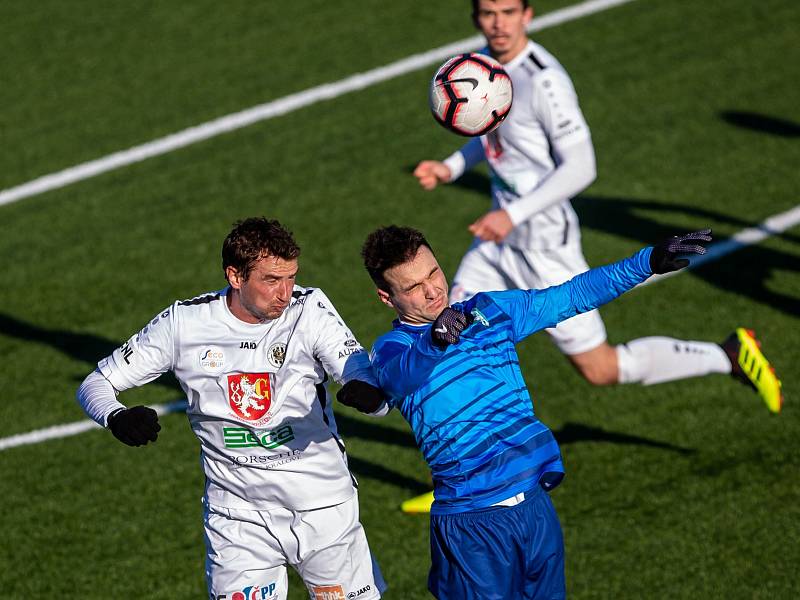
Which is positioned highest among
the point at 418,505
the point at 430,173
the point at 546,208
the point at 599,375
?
the point at 430,173

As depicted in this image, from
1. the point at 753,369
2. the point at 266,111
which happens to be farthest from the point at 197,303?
the point at 266,111

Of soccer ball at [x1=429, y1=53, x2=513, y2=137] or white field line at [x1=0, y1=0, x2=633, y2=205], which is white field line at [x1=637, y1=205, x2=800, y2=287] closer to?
soccer ball at [x1=429, y1=53, x2=513, y2=137]

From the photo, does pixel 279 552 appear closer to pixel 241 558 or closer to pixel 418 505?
pixel 241 558

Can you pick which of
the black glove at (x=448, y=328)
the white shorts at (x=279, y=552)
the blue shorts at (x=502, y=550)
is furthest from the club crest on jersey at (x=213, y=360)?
the black glove at (x=448, y=328)

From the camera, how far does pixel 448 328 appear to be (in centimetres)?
434

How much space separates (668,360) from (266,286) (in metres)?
3.57

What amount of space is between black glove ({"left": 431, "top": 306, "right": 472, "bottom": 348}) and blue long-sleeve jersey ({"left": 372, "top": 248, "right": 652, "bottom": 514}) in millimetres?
408

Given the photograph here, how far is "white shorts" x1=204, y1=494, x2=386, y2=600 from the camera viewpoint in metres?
5.47

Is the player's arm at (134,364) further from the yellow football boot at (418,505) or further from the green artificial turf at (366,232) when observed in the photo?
the yellow football boot at (418,505)

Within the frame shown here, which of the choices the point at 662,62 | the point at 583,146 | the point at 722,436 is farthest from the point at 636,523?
the point at 662,62

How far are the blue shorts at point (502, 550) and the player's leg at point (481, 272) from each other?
115 inches

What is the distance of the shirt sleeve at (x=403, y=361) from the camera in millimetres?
4539

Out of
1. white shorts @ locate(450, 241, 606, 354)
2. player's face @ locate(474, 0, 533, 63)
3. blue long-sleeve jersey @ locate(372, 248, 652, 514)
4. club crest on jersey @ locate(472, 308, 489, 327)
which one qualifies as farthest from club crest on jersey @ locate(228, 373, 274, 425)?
player's face @ locate(474, 0, 533, 63)

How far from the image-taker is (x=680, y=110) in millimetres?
11930
